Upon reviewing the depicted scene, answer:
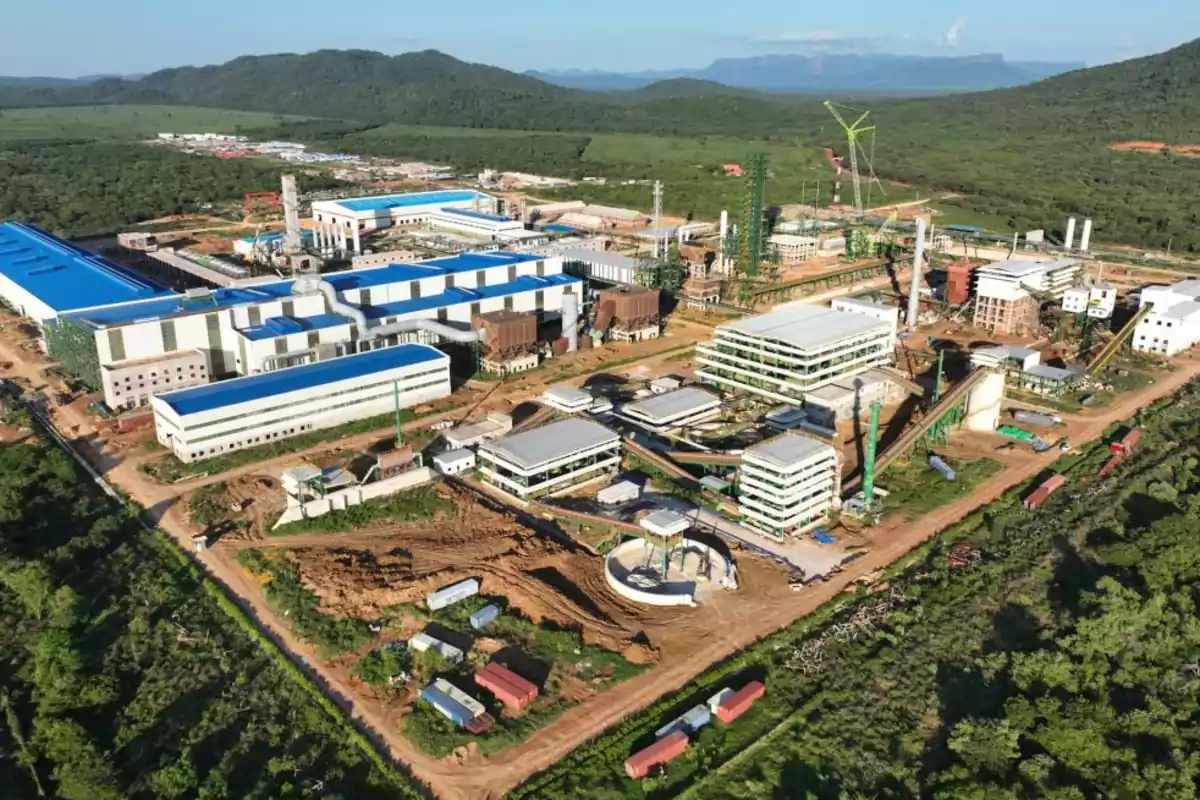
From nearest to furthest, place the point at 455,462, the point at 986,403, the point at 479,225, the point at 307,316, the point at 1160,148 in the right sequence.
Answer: the point at 455,462
the point at 986,403
the point at 307,316
the point at 479,225
the point at 1160,148

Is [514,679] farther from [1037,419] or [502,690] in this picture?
[1037,419]

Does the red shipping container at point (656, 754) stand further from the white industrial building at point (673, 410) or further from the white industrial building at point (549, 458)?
the white industrial building at point (673, 410)

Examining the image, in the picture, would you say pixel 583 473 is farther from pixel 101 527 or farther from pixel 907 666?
pixel 101 527

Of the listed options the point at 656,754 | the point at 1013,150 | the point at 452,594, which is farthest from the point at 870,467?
the point at 1013,150

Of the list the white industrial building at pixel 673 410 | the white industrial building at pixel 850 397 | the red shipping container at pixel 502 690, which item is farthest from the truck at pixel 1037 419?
the red shipping container at pixel 502 690

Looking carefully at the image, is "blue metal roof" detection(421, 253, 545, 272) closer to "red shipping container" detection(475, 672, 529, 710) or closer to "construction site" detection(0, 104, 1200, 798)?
"construction site" detection(0, 104, 1200, 798)

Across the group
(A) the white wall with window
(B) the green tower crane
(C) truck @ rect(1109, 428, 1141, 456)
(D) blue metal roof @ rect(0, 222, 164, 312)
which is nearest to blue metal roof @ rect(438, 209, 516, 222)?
(D) blue metal roof @ rect(0, 222, 164, 312)
